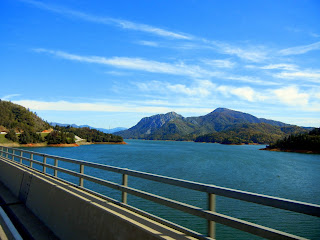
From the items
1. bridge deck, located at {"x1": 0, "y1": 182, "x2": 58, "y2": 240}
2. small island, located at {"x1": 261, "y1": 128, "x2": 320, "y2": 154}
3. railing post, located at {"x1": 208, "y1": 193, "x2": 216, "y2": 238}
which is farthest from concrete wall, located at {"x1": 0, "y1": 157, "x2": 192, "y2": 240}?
small island, located at {"x1": 261, "y1": 128, "x2": 320, "y2": 154}

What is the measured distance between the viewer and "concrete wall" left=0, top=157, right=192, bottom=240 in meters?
3.88

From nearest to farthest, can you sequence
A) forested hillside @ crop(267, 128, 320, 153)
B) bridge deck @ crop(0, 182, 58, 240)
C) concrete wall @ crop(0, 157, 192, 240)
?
concrete wall @ crop(0, 157, 192, 240), bridge deck @ crop(0, 182, 58, 240), forested hillside @ crop(267, 128, 320, 153)

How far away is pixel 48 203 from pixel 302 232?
1391 centimetres

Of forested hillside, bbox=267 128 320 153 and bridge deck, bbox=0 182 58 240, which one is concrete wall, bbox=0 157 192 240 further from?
forested hillside, bbox=267 128 320 153

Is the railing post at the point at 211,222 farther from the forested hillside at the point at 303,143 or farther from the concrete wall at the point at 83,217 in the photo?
the forested hillside at the point at 303,143

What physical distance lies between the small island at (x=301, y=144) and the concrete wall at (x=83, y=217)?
131636 millimetres

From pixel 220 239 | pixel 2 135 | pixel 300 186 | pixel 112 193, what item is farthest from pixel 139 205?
pixel 2 135

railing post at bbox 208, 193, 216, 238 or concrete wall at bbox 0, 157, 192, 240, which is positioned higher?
railing post at bbox 208, 193, 216, 238

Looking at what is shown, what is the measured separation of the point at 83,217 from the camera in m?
5.05

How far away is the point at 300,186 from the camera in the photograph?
32.7 meters

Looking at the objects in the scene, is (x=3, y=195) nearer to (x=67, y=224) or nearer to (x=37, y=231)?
(x=37, y=231)

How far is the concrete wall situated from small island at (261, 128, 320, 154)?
132m

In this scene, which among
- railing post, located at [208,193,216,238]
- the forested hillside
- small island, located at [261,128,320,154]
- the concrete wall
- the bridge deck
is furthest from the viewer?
small island, located at [261,128,320,154]

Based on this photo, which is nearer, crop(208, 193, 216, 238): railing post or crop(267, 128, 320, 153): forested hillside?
crop(208, 193, 216, 238): railing post
